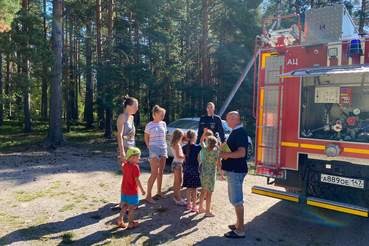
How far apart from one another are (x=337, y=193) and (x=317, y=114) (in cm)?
133

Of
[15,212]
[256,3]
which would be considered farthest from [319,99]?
[256,3]

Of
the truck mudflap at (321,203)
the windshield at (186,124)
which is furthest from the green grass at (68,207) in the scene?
the windshield at (186,124)

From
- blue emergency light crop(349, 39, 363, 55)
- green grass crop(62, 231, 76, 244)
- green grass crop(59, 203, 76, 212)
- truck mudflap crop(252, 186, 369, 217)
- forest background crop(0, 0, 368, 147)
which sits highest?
forest background crop(0, 0, 368, 147)

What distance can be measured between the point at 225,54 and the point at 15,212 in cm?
1791

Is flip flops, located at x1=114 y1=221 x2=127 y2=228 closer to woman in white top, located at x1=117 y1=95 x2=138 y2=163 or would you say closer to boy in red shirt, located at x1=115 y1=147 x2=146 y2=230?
boy in red shirt, located at x1=115 y1=147 x2=146 y2=230

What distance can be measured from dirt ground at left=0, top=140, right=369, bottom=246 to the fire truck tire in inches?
21.1

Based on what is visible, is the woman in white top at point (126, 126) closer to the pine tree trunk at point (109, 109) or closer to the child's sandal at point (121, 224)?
the child's sandal at point (121, 224)

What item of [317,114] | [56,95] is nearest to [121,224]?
[317,114]

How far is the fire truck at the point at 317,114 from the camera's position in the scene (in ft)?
14.0

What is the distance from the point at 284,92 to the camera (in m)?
4.84

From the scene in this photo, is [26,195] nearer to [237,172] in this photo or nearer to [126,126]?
[126,126]

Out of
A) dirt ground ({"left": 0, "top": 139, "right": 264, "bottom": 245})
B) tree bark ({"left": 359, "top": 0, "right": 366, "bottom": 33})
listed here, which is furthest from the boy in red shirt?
tree bark ({"left": 359, "top": 0, "right": 366, "bottom": 33})

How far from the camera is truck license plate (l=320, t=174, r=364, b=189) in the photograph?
4125 mm

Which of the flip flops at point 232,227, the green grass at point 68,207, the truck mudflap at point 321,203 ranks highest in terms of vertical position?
the truck mudflap at point 321,203
